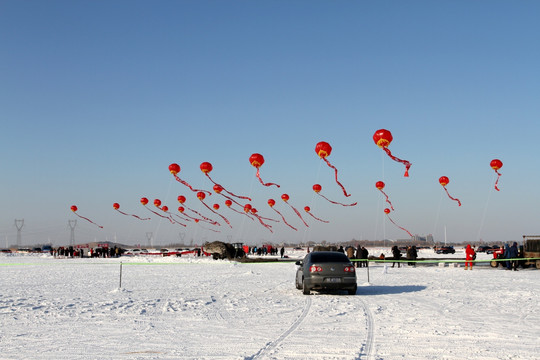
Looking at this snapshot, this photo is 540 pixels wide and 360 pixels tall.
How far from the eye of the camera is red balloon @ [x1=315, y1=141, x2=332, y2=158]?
29.7 m

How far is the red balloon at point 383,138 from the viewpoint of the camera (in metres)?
26.4

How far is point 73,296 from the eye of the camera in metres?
16.8

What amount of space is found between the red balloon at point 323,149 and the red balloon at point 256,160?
504 centimetres

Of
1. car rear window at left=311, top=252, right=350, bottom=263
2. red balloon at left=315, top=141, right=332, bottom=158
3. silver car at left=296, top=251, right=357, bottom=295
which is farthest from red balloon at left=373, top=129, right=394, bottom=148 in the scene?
silver car at left=296, top=251, right=357, bottom=295

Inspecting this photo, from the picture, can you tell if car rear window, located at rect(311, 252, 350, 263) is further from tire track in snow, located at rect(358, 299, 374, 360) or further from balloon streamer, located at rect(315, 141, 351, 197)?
balloon streamer, located at rect(315, 141, 351, 197)

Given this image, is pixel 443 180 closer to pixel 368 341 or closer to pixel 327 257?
pixel 327 257

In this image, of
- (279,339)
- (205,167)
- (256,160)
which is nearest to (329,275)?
(279,339)

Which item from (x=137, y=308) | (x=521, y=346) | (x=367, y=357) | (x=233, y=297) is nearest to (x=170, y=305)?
(x=137, y=308)

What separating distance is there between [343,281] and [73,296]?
27.6 feet

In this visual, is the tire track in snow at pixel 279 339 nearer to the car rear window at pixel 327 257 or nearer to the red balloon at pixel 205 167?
the car rear window at pixel 327 257

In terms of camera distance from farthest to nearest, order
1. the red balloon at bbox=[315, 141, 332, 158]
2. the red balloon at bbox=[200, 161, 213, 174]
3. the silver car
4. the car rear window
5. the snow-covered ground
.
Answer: the red balloon at bbox=[200, 161, 213, 174] → the red balloon at bbox=[315, 141, 332, 158] → the car rear window → the silver car → the snow-covered ground

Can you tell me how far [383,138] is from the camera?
2644cm

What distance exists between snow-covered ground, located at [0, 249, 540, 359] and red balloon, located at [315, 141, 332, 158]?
1240cm

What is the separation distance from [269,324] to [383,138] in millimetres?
17178
